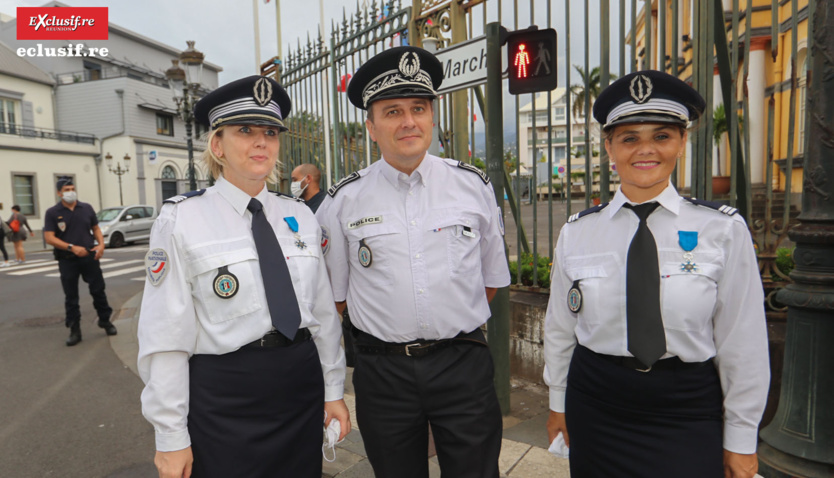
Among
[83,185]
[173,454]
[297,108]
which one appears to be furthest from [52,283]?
[83,185]

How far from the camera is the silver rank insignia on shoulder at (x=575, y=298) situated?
1.91 meters

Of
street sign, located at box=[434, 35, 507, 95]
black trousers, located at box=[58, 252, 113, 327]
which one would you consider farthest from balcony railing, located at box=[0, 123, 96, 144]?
street sign, located at box=[434, 35, 507, 95]

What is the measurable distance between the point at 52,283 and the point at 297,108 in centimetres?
806

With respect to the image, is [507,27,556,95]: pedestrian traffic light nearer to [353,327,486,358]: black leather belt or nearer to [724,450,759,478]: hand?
[353,327,486,358]: black leather belt

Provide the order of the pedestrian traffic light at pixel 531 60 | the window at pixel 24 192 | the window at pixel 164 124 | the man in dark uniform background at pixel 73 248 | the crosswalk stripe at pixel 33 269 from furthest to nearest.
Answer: the window at pixel 164 124 < the window at pixel 24 192 < the crosswalk stripe at pixel 33 269 < the man in dark uniform background at pixel 73 248 < the pedestrian traffic light at pixel 531 60

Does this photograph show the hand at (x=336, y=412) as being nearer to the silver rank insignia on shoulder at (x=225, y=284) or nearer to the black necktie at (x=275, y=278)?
the black necktie at (x=275, y=278)

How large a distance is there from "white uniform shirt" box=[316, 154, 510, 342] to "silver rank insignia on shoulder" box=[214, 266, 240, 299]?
573 mm

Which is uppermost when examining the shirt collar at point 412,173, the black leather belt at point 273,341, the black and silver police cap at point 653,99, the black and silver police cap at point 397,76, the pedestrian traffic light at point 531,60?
the pedestrian traffic light at point 531,60

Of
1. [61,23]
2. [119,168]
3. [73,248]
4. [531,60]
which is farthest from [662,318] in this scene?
[61,23]

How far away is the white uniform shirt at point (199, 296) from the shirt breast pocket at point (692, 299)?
1330 mm

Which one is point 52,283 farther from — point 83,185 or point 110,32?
point 110,32

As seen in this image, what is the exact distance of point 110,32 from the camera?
33.9 meters

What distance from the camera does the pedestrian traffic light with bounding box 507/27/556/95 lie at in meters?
3.24

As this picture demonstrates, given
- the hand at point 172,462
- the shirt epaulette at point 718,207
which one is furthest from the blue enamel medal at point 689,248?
the hand at point 172,462
